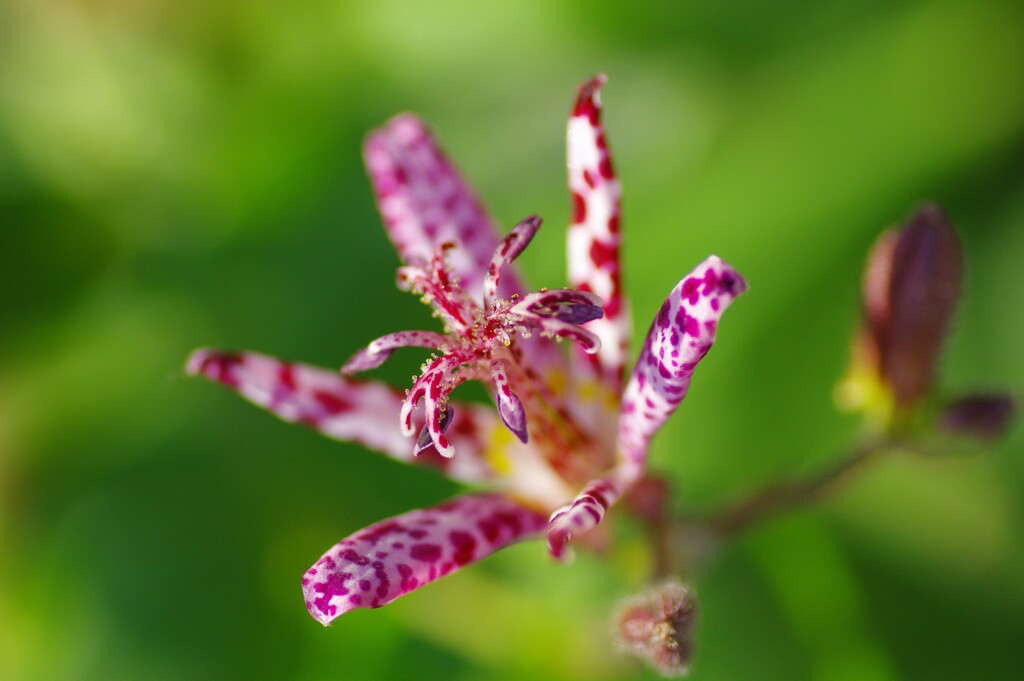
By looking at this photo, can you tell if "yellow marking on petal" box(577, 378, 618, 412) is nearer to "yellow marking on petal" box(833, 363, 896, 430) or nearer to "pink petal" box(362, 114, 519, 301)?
"pink petal" box(362, 114, 519, 301)

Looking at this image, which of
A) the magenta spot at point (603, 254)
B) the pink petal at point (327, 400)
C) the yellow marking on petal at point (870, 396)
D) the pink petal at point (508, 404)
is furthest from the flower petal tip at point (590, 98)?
the yellow marking on petal at point (870, 396)

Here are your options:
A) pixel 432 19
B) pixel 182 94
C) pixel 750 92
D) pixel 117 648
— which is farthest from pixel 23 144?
pixel 750 92

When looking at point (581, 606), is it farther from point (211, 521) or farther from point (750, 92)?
point (750, 92)

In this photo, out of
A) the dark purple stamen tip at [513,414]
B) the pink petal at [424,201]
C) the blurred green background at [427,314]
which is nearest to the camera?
the dark purple stamen tip at [513,414]

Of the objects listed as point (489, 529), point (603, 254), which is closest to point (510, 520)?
point (489, 529)

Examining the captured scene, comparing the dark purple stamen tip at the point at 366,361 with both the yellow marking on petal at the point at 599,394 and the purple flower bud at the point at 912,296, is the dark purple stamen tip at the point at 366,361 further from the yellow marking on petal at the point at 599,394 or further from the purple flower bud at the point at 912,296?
the purple flower bud at the point at 912,296

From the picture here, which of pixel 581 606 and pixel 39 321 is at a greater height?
pixel 39 321
